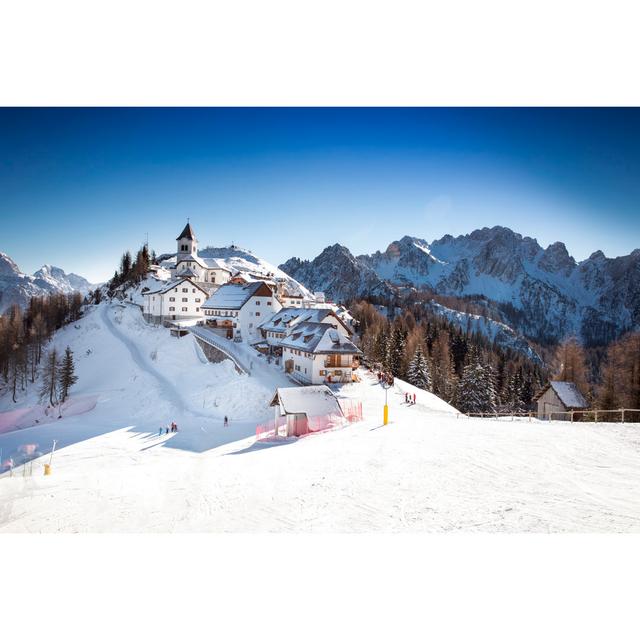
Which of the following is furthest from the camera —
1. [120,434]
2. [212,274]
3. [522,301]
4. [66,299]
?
[522,301]

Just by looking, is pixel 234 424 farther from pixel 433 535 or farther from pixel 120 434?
pixel 433 535

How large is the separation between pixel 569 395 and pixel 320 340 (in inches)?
541

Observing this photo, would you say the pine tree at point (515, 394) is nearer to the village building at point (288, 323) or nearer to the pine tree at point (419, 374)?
the pine tree at point (419, 374)

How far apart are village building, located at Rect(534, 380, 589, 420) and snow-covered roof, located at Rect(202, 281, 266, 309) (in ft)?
→ 69.7

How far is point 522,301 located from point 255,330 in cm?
17489

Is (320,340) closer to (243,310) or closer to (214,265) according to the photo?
(243,310)

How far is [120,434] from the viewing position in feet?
48.3

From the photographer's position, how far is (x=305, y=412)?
12.1 meters

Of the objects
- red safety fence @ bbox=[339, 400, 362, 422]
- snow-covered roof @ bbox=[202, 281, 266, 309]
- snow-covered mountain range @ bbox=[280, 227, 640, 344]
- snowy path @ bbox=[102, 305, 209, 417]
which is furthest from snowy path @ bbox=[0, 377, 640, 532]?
snow-covered mountain range @ bbox=[280, 227, 640, 344]

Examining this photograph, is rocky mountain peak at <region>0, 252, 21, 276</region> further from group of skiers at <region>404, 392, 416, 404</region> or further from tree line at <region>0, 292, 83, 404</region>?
tree line at <region>0, 292, 83, 404</region>

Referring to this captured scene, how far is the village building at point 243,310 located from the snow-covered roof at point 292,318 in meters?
1.34

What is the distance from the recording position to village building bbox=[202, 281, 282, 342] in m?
27.7

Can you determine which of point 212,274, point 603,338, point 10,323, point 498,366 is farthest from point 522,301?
point 10,323

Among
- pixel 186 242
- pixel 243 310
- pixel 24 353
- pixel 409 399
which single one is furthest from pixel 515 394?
pixel 186 242
